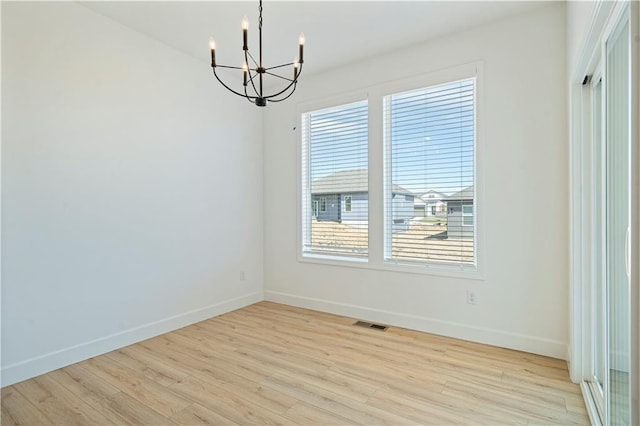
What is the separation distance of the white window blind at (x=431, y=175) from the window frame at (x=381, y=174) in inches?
2.2

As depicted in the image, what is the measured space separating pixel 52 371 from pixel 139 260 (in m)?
1.08

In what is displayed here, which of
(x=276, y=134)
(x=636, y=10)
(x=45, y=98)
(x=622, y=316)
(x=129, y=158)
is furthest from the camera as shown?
(x=276, y=134)

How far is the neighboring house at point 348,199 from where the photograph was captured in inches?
148

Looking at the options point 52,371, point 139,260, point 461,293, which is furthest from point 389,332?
point 52,371

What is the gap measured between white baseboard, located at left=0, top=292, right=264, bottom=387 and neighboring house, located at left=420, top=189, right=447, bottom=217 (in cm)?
260

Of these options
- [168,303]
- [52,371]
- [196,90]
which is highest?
[196,90]

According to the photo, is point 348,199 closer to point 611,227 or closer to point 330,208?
point 330,208

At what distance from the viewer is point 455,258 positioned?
134 inches

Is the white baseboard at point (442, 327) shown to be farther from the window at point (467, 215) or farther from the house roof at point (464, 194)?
the house roof at point (464, 194)

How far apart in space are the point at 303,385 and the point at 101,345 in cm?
190

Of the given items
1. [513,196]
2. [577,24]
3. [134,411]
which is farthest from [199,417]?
[577,24]

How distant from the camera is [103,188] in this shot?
10.1ft

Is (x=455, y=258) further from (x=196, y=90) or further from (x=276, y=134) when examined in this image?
(x=196, y=90)

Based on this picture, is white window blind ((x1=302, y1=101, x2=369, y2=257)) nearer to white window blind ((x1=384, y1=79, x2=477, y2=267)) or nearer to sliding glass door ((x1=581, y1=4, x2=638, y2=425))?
white window blind ((x1=384, y1=79, x2=477, y2=267))
